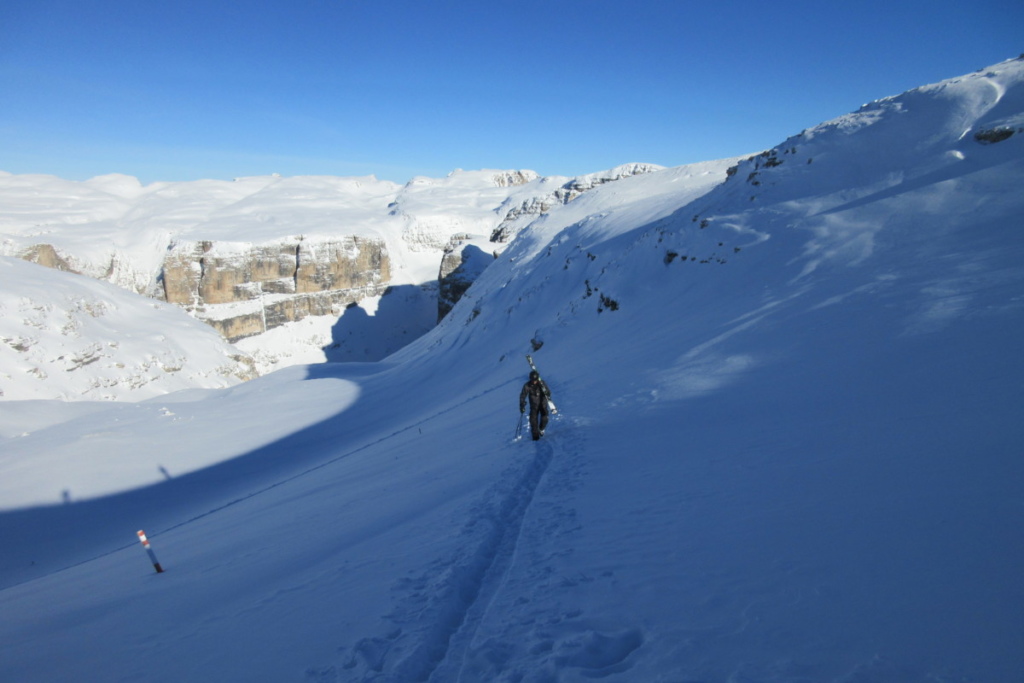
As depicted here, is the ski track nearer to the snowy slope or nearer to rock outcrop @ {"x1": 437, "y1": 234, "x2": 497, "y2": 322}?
the snowy slope

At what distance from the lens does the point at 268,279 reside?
323 feet

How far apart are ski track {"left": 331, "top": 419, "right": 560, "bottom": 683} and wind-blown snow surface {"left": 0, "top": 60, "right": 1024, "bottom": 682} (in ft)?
0.09

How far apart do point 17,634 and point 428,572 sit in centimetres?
490

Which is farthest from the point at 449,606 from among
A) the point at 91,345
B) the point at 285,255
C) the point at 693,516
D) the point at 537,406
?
the point at 285,255

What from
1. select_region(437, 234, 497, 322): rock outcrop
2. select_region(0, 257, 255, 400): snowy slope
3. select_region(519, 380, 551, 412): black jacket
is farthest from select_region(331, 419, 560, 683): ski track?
select_region(437, 234, 497, 322): rock outcrop

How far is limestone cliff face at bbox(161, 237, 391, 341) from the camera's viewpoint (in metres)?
93.2

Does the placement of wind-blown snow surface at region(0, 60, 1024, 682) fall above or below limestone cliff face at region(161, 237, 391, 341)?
below

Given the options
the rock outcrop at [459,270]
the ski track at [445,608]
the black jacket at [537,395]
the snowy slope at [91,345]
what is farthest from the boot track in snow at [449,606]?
the rock outcrop at [459,270]

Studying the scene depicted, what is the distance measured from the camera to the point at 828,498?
411cm

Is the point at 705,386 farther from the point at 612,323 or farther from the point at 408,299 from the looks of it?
the point at 408,299

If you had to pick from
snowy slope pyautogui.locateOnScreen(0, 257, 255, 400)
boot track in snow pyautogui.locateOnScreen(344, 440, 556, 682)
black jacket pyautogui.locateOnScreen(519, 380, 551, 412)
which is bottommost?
boot track in snow pyautogui.locateOnScreen(344, 440, 556, 682)

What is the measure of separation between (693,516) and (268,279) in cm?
10667

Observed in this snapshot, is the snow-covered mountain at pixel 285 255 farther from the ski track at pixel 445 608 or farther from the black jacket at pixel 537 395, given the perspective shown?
the ski track at pixel 445 608

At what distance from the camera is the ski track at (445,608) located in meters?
3.39
